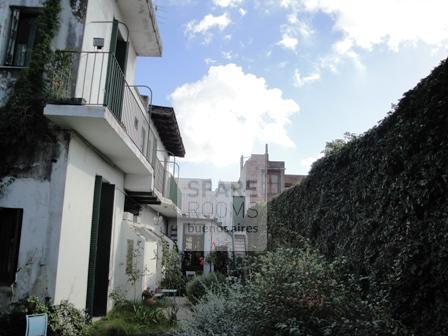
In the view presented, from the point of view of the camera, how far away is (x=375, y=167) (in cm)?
615

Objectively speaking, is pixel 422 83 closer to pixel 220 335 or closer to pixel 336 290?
pixel 336 290

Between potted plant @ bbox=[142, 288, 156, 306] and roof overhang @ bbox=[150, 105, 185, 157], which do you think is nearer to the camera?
potted plant @ bbox=[142, 288, 156, 306]

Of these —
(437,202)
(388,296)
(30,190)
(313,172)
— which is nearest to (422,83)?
(437,202)

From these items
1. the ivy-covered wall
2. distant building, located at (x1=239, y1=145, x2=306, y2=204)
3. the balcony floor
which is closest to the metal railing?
the balcony floor

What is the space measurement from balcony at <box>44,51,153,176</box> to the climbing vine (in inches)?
8.3

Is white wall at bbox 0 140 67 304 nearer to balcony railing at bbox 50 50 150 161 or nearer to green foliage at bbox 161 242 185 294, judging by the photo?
balcony railing at bbox 50 50 150 161

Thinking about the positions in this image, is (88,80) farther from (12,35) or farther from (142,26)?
(142,26)

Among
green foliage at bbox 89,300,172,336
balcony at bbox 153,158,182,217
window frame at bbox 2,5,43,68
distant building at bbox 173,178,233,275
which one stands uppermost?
window frame at bbox 2,5,43,68

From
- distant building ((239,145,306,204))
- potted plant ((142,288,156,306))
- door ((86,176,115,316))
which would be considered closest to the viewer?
door ((86,176,115,316))

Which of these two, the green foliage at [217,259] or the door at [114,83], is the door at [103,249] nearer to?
the door at [114,83]

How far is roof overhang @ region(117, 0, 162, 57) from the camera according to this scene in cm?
968

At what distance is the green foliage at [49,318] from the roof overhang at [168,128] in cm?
751

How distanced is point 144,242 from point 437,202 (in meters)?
9.29

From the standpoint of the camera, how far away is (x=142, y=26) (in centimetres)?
1067
